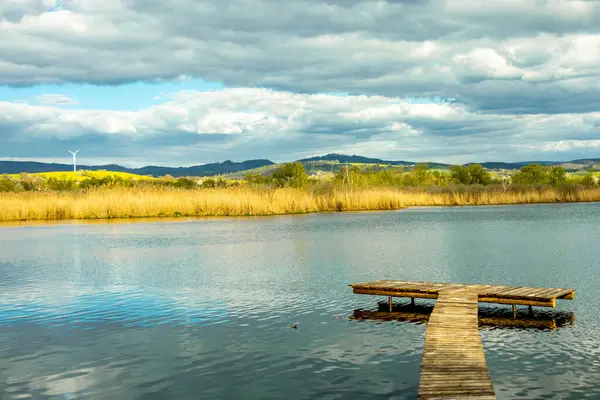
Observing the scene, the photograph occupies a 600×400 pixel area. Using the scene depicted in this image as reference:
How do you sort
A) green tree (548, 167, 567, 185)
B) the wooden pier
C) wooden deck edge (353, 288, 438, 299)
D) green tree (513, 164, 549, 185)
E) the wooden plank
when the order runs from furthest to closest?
green tree (548, 167, 567, 185)
green tree (513, 164, 549, 185)
wooden deck edge (353, 288, 438, 299)
the wooden pier
the wooden plank

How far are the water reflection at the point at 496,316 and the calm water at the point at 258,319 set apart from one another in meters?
0.12

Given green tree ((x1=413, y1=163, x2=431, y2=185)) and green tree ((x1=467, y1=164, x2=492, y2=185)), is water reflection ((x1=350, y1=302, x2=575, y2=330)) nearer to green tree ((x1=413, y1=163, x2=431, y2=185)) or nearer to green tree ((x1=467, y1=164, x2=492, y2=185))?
green tree ((x1=413, y1=163, x2=431, y2=185))

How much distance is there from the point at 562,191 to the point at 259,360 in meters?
57.1

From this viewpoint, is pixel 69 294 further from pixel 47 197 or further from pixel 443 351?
pixel 47 197

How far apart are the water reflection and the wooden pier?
9.6 inches

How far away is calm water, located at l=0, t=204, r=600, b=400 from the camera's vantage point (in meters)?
9.28

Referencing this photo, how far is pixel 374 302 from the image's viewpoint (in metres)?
15.3

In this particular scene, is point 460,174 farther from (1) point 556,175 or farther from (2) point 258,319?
(2) point 258,319

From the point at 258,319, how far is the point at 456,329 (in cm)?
395

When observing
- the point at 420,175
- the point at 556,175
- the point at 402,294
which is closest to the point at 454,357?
the point at 402,294

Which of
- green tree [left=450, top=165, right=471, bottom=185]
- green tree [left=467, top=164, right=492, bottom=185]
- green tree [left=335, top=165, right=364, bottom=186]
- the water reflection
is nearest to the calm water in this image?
the water reflection

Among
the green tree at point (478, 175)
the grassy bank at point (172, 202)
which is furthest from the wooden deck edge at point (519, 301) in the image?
the green tree at point (478, 175)

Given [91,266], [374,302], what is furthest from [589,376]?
[91,266]

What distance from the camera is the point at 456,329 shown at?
11359 millimetres
